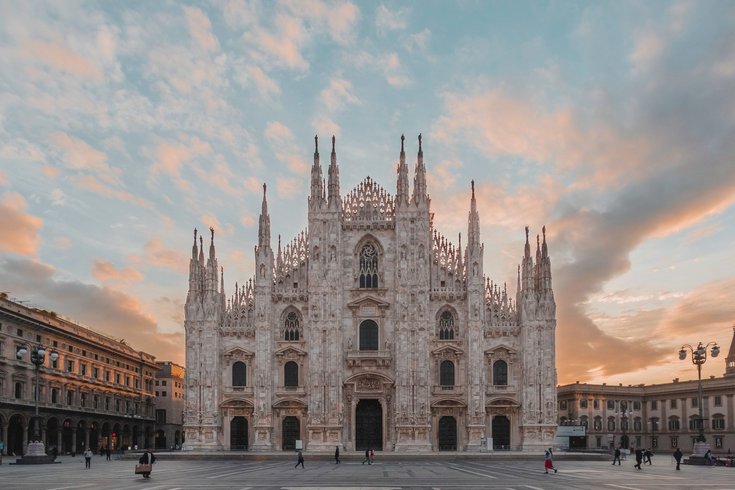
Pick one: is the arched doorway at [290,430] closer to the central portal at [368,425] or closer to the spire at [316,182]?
the central portal at [368,425]

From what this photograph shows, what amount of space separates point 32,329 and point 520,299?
143 ft

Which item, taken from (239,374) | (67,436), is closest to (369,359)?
(239,374)

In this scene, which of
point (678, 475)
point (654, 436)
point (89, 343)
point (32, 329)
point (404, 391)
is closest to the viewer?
point (678, 475)

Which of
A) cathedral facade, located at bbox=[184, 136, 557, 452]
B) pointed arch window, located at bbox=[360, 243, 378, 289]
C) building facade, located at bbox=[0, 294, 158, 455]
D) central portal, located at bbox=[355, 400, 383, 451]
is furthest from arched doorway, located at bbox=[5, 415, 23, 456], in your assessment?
pointed arch window, located at bbox=[360, 243, 378, 289]

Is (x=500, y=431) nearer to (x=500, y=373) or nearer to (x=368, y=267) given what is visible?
(x=500, y=373)

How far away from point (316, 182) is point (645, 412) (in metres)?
69.5

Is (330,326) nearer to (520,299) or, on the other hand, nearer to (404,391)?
(404,391)

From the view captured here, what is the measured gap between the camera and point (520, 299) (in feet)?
227

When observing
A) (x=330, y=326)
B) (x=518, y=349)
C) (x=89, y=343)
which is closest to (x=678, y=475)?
(x=518, y=349)

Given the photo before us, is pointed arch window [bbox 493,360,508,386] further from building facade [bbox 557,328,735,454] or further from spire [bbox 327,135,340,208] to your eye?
building facade [bbox 557,328,735,454]

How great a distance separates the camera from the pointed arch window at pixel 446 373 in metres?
69.2

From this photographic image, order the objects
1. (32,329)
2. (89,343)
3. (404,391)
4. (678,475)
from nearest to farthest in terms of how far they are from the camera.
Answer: (678,475) < (404,391) < (32,329) < (89,343)

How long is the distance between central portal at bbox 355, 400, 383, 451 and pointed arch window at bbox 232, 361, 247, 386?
33.6ft

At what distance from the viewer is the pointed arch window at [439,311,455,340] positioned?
69.8 metres
